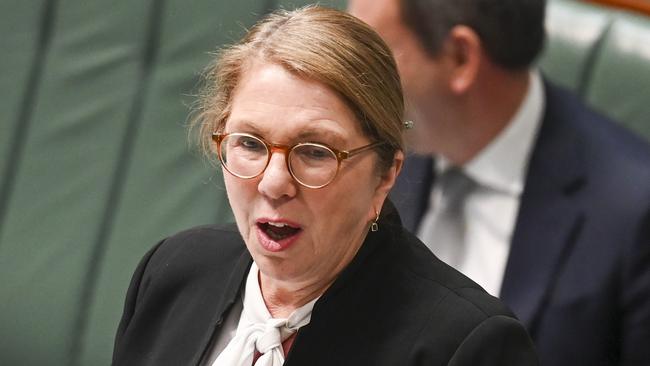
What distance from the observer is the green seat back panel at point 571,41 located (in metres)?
2.04

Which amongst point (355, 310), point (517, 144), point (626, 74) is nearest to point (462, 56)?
point (517, 144)

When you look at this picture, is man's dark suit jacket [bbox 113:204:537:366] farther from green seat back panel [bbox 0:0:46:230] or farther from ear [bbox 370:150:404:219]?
green seat back panel [bbox 0:0:46:230]

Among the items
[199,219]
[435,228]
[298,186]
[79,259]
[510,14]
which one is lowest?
[79,259]

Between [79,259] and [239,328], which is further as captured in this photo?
[79,259]

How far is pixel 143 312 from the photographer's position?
1396 mm

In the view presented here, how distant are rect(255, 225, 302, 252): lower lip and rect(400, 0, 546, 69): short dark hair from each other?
83cm

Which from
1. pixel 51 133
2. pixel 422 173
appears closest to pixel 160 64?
pixel 51 133

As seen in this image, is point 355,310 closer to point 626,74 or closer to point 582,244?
point 582,244

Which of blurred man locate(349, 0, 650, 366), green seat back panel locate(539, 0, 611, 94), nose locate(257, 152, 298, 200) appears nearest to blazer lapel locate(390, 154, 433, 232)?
blurred man locate(349, 0, 650, 366)

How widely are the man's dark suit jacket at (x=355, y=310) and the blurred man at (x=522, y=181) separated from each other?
1.69 ft

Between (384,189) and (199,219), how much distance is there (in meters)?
1.09

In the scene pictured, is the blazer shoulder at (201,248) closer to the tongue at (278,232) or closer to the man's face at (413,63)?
the tongue at (278,232)

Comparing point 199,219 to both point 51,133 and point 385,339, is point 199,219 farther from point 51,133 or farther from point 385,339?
point 385,339

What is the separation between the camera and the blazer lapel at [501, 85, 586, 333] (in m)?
1.82
